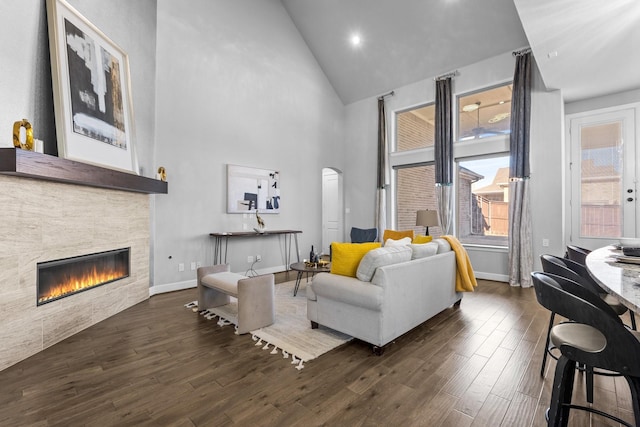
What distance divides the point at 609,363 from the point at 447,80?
6.00 meters

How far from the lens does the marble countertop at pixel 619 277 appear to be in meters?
1.02

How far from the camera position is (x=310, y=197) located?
22.5 ft

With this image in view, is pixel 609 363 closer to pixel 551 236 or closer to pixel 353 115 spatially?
pixel 551 236

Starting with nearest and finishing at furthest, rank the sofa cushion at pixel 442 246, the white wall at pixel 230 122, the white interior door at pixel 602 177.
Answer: the sofa cushion at pixel 442 246 → the white wall at pixel 230 122 → the white interior door at pixel 602 177

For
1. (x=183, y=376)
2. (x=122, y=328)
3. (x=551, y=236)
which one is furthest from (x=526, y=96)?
(x=122, y=328)

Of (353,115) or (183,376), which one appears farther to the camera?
(353,115)

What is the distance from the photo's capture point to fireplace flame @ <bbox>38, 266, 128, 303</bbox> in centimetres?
277

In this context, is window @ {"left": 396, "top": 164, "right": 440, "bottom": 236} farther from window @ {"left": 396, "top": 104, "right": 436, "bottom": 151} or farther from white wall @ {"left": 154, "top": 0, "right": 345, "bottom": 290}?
white wall @ {"left": 154, "top": 0, "right": 345, "bottom": 290}

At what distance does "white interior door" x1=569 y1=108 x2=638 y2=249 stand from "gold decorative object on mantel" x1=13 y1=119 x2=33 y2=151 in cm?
720

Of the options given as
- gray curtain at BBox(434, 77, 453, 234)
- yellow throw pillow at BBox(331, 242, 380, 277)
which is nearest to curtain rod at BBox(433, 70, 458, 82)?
gray curtain at BBox(434, 77, 453, 234)

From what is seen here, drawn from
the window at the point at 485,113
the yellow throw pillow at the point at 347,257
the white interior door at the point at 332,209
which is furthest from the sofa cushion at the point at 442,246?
the white interior door at the point at 332,209

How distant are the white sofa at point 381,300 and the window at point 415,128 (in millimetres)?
3959

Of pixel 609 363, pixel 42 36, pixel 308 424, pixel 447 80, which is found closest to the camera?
pixel 609 363

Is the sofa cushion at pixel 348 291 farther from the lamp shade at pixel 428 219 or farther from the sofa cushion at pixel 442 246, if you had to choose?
the lamp shade at pixel 428 219
